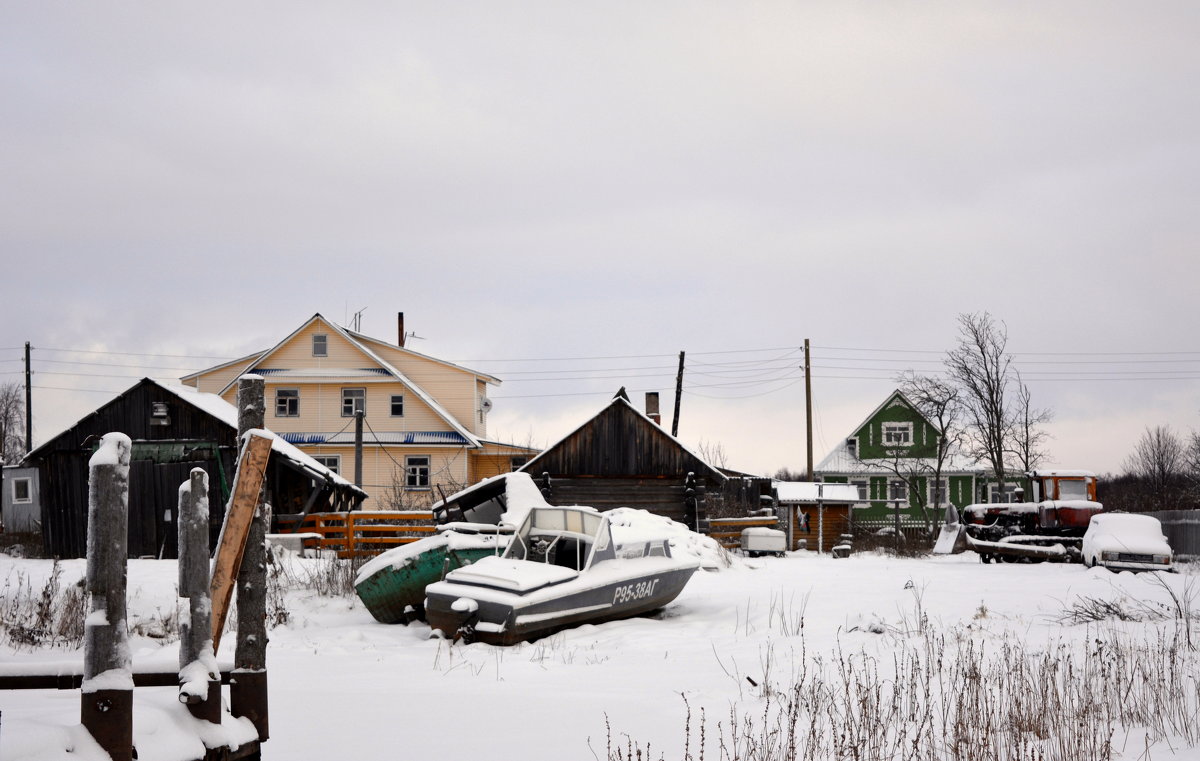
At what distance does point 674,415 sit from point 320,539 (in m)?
22.8

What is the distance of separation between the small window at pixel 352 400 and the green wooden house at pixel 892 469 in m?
27.6

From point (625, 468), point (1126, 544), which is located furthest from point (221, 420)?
point (1126, 544)

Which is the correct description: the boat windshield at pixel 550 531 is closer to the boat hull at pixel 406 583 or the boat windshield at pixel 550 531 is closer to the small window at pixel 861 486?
the boat hull at pixel 406 583

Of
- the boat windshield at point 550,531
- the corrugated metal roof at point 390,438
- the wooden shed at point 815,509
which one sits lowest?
the wooden shed at point 815,509

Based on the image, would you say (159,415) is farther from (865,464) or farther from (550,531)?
(865,464)

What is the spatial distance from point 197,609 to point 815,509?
5088 centimetres

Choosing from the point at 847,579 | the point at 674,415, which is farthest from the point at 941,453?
the point at 847,579

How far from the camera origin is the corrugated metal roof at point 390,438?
44688 mm

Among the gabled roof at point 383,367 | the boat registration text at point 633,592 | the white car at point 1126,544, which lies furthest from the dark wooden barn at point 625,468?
the boat registration text at point 633,592

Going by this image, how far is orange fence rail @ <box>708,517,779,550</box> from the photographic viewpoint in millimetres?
34562

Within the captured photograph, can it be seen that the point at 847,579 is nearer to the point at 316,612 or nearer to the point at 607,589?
the point at 607,589

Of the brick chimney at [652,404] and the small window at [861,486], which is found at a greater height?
the brick chimney at [652,404]

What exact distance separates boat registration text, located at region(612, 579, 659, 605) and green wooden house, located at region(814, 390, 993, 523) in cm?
4454

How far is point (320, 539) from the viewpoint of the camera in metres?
26.4
